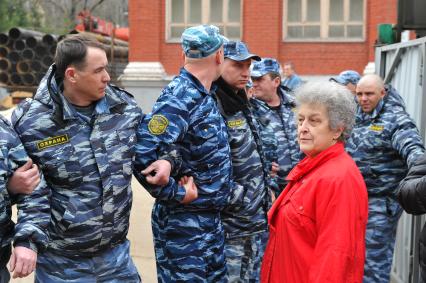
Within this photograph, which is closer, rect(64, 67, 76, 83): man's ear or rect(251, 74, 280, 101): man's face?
rect(64, 67, 76, 83): man's ear

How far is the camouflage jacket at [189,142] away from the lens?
3.69 m

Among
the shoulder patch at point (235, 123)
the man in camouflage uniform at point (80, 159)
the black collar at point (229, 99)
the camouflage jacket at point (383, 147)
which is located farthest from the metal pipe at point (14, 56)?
the man in camouflage uniform at point (80, 159)

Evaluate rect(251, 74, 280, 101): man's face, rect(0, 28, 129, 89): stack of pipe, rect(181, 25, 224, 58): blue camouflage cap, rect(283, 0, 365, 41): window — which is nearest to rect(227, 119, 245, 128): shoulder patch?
rect(181, 25, 224, 58): blue camouflage cap

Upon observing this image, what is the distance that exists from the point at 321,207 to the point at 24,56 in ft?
56.9

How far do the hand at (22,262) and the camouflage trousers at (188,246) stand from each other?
928 millimetres

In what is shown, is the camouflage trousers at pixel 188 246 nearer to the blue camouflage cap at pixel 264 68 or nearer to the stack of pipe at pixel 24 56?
the blue camouflage cap at pixel 264 68

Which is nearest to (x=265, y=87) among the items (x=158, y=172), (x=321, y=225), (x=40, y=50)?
(x=158, y=172)

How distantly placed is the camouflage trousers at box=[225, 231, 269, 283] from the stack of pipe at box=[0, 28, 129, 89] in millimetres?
15397

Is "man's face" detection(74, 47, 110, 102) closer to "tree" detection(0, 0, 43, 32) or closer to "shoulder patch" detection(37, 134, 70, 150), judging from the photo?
"shoulder patch" detection(37, 134, 70, 150)

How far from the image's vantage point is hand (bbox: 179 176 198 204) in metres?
3.72

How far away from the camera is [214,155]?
3.87 m

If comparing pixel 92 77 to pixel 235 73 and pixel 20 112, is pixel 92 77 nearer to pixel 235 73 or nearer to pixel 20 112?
pixel 20 112

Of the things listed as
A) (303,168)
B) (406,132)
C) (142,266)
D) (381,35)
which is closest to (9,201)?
(303,168)

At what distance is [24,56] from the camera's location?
62.8 feet
